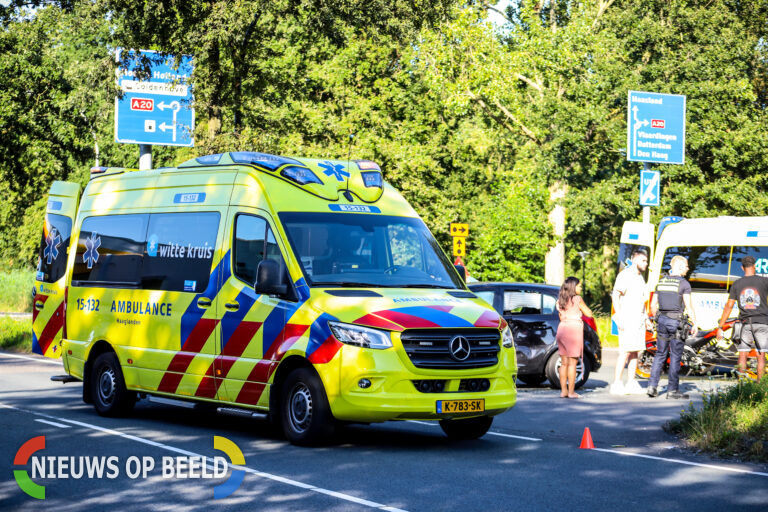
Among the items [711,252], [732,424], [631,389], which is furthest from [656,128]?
[732,424]

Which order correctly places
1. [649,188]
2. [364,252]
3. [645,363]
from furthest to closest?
[649,188], [645,363], [364,252]

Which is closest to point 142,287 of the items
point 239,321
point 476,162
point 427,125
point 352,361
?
point 239,321

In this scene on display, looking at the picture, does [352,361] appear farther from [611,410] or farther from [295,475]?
[611,410]

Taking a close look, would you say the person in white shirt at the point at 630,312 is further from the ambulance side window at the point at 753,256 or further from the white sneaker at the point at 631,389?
the ambulance side window at the point at 753,256

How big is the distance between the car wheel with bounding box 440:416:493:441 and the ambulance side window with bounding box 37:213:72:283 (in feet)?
23.3

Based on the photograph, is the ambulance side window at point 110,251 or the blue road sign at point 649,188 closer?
the ambulance side window at point 110,251

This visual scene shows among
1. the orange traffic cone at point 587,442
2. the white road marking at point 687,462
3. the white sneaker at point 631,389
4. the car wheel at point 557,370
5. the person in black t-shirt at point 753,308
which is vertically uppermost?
the person in black t-shirt at point 753,308

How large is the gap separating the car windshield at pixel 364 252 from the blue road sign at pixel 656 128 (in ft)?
54.9

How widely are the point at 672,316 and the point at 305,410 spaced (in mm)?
7019

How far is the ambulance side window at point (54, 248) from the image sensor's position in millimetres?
15500

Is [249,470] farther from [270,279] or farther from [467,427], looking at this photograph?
[467,427]

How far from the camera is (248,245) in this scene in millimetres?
10766

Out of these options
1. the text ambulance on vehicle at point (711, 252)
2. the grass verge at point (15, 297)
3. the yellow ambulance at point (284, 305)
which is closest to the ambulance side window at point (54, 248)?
the yellow ambulance at point (284, 305)

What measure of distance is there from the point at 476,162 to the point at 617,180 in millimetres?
10627
